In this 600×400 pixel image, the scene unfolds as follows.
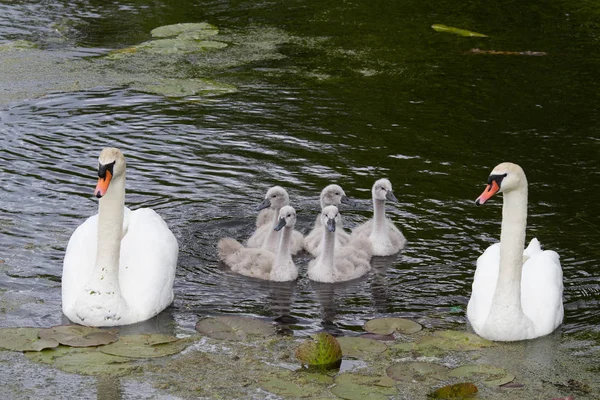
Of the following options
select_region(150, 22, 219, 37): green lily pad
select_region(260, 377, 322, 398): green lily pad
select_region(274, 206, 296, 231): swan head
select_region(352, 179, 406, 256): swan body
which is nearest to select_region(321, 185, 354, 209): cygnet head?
select_region(352, 179, 406, 256): swan body

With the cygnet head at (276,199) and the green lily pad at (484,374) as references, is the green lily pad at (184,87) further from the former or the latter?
the green lily pad at (484,374)

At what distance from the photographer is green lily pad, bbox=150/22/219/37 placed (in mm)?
16047

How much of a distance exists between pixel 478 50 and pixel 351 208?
6002 mm

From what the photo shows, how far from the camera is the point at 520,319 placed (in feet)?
23.6

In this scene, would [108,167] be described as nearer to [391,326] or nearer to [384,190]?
[391,326]

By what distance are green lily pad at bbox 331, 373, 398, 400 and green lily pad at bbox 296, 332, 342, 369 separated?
7.6 inches

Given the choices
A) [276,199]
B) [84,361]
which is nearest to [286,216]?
[276,199]

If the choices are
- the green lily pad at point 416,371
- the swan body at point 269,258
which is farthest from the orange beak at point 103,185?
the green lily pad at point 416,371

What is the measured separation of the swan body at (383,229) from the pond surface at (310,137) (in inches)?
4.8

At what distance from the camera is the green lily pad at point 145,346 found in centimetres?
672

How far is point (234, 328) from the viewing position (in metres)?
7.23

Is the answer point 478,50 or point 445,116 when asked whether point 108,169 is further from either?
point 478,50

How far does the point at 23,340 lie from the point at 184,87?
695cm

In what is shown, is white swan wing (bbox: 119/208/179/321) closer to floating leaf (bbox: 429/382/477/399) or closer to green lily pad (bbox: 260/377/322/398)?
green lily pad (bbox: 260/377/322/398)
